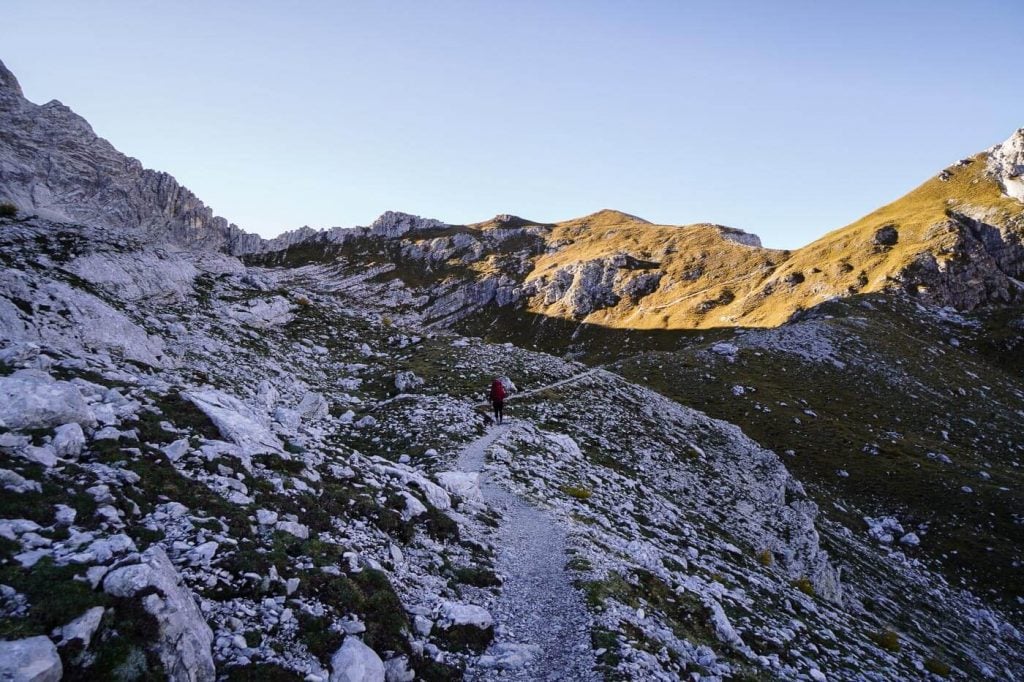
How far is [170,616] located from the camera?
7.71 meters

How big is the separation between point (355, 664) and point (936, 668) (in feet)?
81.7

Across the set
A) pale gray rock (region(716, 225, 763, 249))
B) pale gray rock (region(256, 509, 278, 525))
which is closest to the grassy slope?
pale gray rock (region(256, 509, 278, 525))

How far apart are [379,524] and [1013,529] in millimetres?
50224

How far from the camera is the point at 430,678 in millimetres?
10125

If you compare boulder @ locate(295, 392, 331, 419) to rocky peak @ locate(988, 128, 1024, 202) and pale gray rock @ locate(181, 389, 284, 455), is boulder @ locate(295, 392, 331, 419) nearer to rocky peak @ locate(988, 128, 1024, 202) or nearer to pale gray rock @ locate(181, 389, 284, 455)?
pale gray rock @ locate(181, 389, 284, 455)

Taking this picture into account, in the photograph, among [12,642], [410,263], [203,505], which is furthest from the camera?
[410,263]

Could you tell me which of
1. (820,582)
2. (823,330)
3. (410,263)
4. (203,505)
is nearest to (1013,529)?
(820,582)

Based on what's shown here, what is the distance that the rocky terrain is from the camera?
907 cm

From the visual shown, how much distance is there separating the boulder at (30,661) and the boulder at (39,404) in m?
6.80

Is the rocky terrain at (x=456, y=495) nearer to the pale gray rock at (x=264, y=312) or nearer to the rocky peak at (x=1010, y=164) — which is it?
the pale gray rock at (x=264, y=312)

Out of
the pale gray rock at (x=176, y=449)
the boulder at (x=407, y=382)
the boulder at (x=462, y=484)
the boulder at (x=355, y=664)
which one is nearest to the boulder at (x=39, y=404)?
the pale gray rock at (x=176, y=449)

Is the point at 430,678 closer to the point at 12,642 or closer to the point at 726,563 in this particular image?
the point at 12,642

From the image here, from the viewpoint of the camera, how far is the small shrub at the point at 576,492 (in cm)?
2407

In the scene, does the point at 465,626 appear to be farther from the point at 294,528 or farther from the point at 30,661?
the point at 30,661
